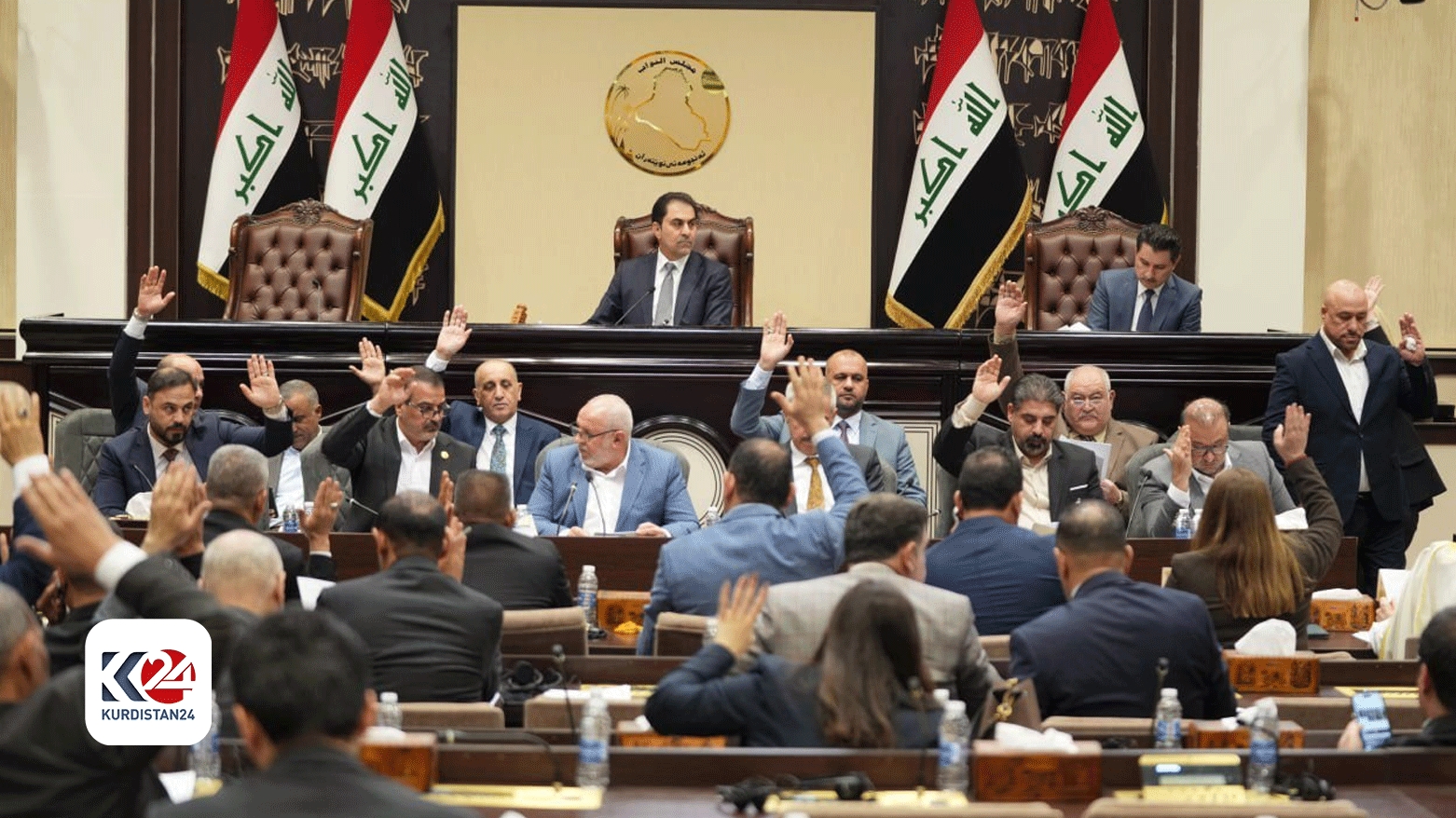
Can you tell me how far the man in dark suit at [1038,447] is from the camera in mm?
7094

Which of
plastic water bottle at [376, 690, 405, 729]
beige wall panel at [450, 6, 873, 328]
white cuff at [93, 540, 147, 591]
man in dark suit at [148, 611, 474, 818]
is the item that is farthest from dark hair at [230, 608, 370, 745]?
beige wall panel at [450, 6, 873, 328]

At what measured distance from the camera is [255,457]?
5051 millimetres

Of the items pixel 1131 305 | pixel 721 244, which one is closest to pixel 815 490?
pixel 1131 305

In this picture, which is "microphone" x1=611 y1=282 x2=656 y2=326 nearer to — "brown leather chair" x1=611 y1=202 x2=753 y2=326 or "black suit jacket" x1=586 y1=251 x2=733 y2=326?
"black suit jacket" x1=586 y1=251 x2=733 y2=326

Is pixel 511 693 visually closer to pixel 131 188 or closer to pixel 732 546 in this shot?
pixel 732 546

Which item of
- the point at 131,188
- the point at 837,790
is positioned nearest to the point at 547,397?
the point at 131,188

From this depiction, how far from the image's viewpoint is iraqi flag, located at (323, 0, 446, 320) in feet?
33.3

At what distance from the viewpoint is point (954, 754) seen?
3510 mm

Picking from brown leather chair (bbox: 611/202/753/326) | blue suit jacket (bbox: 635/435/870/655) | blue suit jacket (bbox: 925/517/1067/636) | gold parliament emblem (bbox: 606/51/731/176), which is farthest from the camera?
gold parliament emblem (bbox: 606/51/731/176)

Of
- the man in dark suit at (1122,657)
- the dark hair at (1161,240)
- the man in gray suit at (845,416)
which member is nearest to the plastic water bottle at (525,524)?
the man in gray suit at (845,416)

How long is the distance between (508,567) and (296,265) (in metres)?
4.51

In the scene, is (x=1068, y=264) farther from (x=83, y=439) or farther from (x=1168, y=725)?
(x=1168, y=725)

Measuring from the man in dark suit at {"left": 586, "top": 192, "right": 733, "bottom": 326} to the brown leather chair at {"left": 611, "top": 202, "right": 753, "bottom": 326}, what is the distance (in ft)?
1.42

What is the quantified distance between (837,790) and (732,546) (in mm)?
1688
